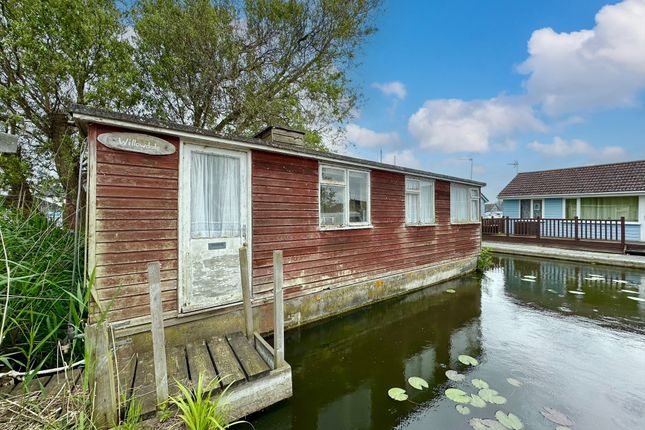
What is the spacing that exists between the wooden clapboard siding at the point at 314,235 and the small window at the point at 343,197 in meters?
0.18

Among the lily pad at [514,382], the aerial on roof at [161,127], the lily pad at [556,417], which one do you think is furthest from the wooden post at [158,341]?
the lily pad at [514,382]

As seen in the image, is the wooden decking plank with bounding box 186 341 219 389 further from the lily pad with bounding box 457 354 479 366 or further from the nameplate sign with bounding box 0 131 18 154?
the lily pad with bounding box 457 354 479 366

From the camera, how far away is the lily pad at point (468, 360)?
3488 millimetres

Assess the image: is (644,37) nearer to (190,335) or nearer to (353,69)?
(353,69)

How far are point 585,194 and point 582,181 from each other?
1.21 metres

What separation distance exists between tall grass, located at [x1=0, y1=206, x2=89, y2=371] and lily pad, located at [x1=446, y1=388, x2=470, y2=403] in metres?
3.54

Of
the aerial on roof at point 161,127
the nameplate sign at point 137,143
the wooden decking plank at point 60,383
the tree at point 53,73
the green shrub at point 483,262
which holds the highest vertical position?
the tree at point 53,73

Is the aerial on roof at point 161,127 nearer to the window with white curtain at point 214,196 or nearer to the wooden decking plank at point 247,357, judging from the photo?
the window with white curtain at point 214,196

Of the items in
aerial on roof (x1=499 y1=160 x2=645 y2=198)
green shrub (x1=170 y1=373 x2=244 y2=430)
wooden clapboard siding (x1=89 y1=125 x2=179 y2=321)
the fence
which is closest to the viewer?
green shrub (x1=170 y1=373 x2=244 y2=430)

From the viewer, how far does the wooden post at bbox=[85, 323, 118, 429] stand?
67.9 inches

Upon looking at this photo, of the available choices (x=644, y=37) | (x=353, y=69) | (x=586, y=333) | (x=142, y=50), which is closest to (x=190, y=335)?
(x=586, y=333)

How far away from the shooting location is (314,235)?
191 inches

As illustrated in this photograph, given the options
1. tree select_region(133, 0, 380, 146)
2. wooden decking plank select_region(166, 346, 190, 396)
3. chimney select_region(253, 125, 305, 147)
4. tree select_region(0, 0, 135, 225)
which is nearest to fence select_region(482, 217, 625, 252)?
tree select_region(133, 0, 380, 146)

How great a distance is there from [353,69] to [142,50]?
7.12 metres
